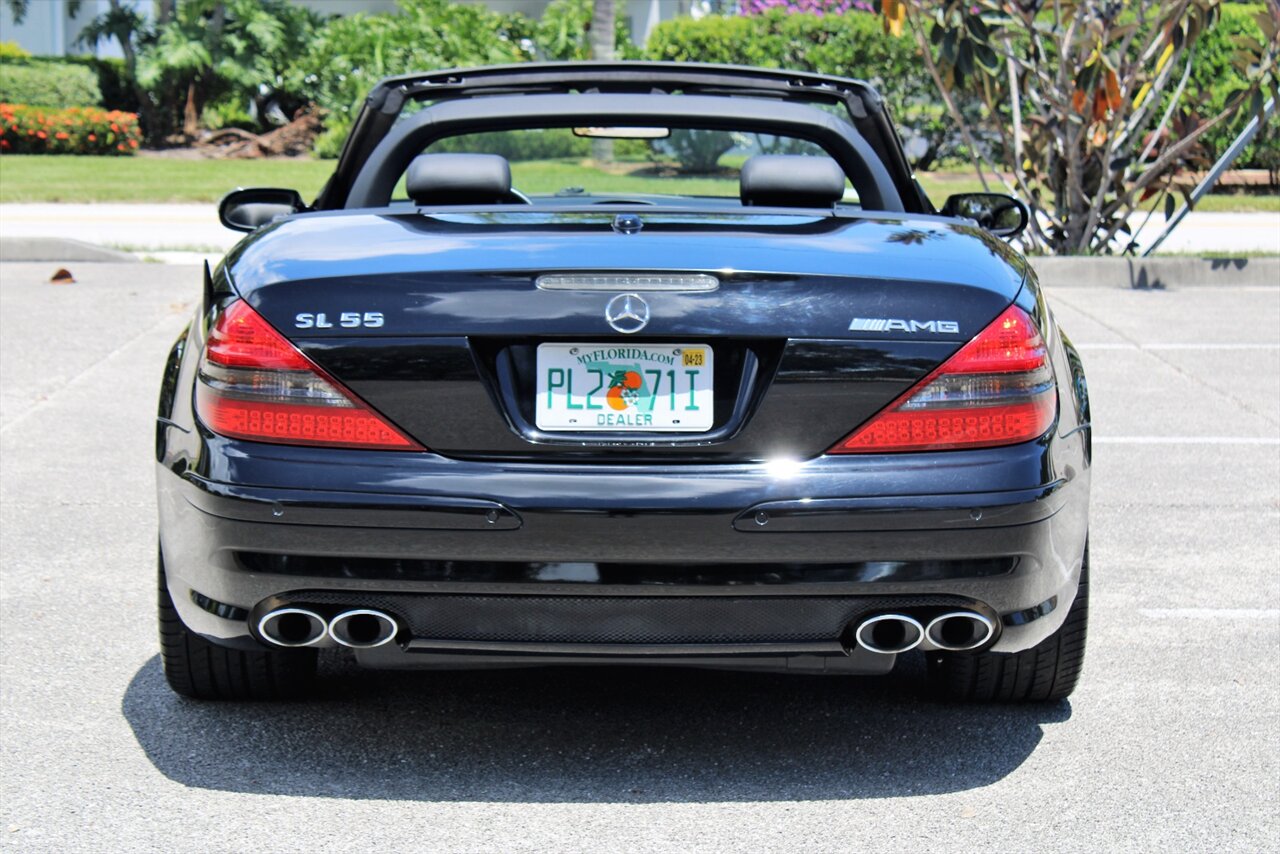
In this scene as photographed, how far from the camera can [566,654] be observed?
11.8ft

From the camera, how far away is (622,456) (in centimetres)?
354

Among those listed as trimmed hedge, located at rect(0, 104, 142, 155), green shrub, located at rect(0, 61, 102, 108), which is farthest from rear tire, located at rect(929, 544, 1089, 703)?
green shrub, located at rect(0, 61, 102, 108)

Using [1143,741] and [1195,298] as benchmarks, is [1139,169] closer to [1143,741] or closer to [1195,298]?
[1195,298]

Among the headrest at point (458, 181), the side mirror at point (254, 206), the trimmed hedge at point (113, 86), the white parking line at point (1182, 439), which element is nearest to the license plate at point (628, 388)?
the headrest at point (458, 181)

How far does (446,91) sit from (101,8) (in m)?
40.8

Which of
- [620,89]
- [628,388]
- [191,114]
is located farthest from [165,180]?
[628,388]

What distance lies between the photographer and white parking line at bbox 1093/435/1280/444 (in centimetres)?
779

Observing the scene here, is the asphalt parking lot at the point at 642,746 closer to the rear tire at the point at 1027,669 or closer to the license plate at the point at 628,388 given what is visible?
the rear tire at the point at 1027,669

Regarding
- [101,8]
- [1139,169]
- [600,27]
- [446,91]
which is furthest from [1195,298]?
[101,8]

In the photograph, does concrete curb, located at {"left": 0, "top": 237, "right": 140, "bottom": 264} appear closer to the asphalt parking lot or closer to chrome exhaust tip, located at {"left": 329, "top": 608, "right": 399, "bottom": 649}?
the asphalt parking lot

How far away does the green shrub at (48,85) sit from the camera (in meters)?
27.2

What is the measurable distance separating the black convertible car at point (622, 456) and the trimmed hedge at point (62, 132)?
74.2 ft

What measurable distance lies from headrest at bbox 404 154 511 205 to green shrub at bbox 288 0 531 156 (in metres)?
20.4

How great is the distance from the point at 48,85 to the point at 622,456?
25956mm
